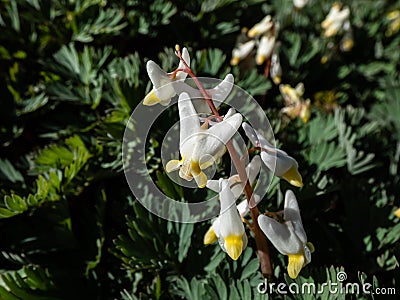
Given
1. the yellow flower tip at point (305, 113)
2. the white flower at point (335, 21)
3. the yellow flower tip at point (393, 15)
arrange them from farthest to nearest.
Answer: the yellow flower tip at point (393, 15) → the white flower at point (335, 21) → the yellow flower tip at point (305, 113)

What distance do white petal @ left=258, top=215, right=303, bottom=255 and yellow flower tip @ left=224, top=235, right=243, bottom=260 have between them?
59 millimetres

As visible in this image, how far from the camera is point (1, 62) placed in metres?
1.96

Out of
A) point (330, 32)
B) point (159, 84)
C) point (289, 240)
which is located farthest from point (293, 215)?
point (330, 32)

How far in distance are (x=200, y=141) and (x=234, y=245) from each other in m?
0.22

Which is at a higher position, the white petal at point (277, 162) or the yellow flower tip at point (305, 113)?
the white petal at point (277, 162)

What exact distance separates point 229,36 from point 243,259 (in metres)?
1.29

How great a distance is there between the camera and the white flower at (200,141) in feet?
3.06

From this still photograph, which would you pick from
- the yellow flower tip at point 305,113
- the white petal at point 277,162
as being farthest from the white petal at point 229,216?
the yellow flower tip at point 305,113

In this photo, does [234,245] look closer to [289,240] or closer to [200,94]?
[289,240]

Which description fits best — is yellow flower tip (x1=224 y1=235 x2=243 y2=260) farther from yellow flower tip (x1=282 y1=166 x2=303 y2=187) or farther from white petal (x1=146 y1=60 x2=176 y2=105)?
white petal (x1=146 y1=60 x2=176 y2=105)

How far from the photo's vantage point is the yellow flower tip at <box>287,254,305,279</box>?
1014mm

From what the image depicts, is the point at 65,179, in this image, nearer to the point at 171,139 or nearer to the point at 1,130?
the point at 171,139

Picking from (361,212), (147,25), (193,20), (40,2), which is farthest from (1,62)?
(361,212)

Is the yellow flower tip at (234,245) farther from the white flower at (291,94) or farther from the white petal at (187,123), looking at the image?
the white flower at (291,94)
